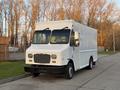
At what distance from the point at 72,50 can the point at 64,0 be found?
36656mm

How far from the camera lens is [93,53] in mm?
21172

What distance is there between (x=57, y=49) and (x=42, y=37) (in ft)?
5.68

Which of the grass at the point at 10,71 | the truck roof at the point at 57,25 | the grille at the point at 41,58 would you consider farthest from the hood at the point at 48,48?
the grass at the point at 10,71

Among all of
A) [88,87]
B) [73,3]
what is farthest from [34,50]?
[73,3]

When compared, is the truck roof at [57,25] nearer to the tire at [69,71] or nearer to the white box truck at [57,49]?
the white box truck at [57,49]

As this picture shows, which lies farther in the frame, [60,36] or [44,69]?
[60,36]

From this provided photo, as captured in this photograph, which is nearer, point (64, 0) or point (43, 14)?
point (64, 0)

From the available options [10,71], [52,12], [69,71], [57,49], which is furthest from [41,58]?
[52,12]

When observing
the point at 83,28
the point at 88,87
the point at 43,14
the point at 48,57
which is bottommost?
the point at 88,87

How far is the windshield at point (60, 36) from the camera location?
585 inches

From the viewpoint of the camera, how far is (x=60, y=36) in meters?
15.0

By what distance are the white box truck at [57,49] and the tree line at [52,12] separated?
33.5m

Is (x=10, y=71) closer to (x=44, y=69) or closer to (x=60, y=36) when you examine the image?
(x=44, y=69)

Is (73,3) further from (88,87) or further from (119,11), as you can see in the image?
(88,87)
